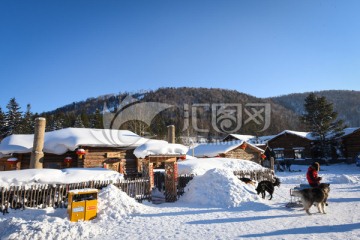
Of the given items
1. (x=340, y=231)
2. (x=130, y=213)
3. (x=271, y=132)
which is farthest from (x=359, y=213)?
(x=271, y=132)

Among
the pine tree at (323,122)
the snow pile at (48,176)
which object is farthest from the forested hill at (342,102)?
the snow pile at (48,176)

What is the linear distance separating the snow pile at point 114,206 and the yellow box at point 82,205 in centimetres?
41

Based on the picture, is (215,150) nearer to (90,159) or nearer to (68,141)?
(90,159)

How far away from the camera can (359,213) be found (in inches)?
363

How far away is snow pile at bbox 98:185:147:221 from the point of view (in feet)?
30.3

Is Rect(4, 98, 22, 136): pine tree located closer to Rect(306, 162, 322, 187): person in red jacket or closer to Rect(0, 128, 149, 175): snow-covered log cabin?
Rect(0, 128, 149, 175): snow-covered log cabin

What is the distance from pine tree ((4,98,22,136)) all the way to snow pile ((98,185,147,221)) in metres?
48.5

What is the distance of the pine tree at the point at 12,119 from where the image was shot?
49.4 meters

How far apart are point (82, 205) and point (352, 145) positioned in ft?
120

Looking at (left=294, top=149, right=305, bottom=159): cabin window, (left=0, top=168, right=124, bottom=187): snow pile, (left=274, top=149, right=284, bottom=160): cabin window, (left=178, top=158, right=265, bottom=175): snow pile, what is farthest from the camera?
(left=274, top=149, right=284, bottom=160): cabin window

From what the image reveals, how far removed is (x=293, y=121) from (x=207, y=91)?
4043 centimetres

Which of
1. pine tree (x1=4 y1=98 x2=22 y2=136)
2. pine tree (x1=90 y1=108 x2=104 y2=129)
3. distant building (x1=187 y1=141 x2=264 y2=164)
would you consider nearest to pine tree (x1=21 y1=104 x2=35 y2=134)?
pine tree (x1=4 y1=98 x2=22 y2=136)

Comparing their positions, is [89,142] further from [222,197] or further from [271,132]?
[271,132]

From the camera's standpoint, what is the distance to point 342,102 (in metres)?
135
